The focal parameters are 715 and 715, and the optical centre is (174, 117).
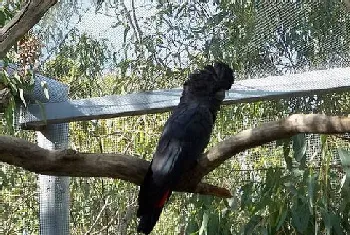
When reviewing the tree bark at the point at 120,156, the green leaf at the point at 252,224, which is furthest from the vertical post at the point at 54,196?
the tree bark at the point at 120,156

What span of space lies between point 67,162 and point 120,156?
0.10 meters

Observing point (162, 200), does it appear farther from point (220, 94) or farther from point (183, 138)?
point (220, 94)

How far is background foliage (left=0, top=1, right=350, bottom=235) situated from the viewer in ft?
5.03

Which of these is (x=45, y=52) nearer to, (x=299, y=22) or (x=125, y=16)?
(x=125, y=16)

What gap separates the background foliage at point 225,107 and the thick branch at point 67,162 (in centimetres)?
38

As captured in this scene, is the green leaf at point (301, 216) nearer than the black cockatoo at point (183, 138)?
No

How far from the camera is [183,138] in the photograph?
4.93ft

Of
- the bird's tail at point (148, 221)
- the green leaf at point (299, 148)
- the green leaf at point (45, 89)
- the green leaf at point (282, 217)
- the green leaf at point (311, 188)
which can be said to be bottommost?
the bird's tail at point (148, 221)

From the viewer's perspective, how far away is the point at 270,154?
71.0 inches

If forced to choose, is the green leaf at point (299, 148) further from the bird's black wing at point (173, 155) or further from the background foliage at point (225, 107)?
the bird's black wing at point (173, 155)

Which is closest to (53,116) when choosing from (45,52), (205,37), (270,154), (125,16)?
(45,52)

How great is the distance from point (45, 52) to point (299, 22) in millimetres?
658

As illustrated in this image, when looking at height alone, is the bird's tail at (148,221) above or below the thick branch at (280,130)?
below

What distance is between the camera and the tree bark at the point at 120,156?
1.12 meters
